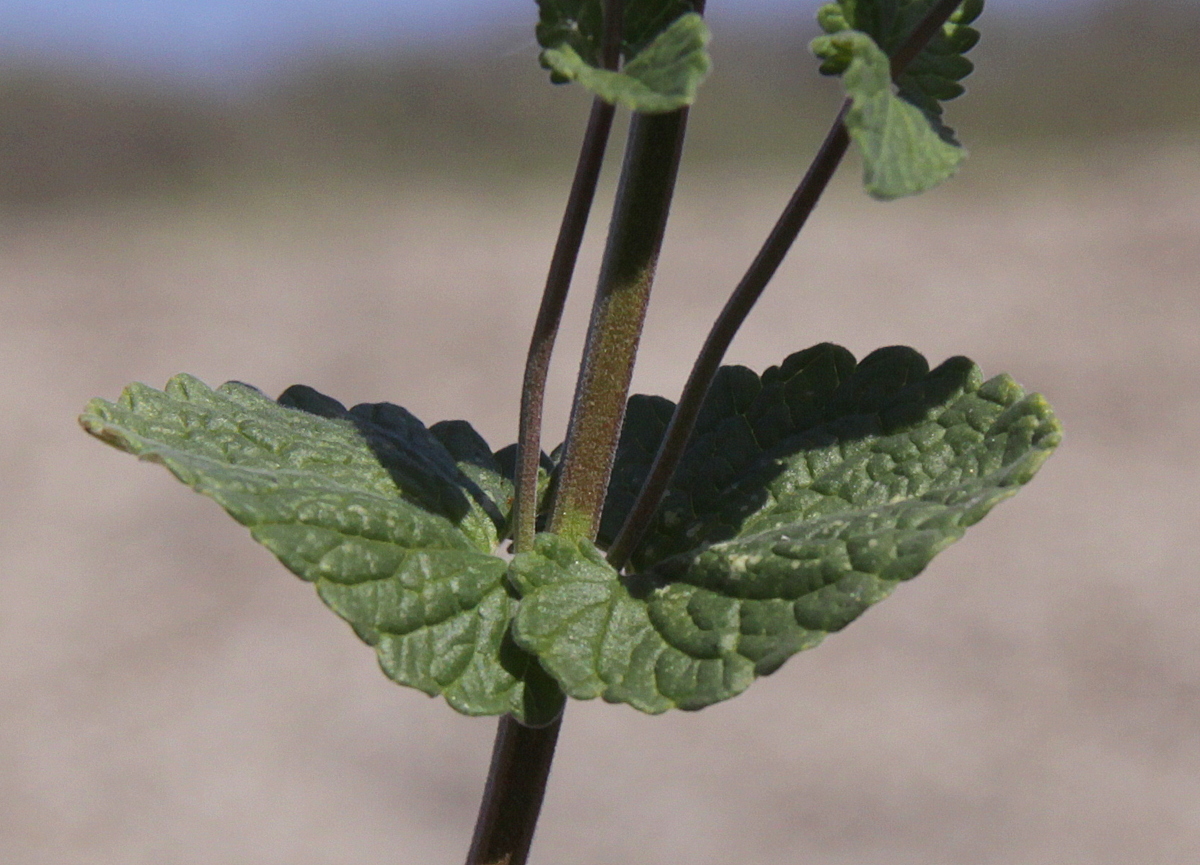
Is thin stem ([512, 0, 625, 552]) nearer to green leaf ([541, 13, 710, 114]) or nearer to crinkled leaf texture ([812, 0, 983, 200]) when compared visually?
green leaf ([541, 13, 710, 114])

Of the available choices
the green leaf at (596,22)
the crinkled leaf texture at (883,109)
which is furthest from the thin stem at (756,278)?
the green leaf at (596,22)

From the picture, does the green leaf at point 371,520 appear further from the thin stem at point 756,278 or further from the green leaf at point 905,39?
the green leaf at point 905,39

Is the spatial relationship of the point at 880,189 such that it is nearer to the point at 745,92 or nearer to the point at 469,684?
the point at 469,684

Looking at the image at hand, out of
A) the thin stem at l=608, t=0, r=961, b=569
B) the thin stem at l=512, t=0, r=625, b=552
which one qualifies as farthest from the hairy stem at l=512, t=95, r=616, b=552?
the thin stem at l=608, t=0, r=961, b=569

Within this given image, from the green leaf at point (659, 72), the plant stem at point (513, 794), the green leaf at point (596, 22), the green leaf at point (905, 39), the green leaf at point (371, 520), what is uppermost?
the green leaf at point (905, 39)

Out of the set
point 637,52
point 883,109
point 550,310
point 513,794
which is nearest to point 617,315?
point 550,310
